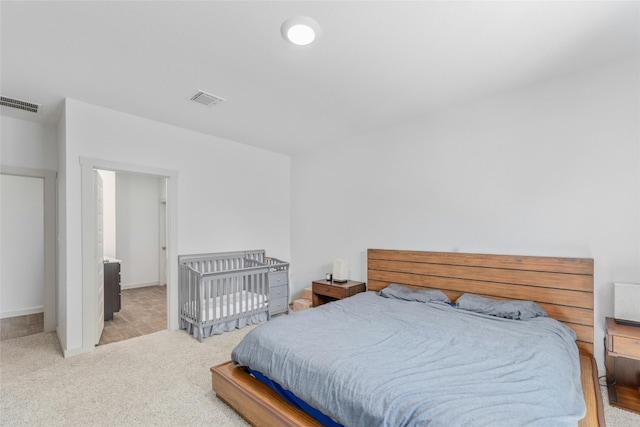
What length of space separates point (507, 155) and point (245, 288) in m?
3.37

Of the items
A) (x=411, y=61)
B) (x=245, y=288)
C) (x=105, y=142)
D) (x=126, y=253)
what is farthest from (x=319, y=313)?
(x=126, y=253)

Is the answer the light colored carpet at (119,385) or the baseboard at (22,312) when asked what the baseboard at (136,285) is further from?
the light colored carpet at (119,385)

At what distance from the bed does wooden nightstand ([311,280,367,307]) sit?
517 mm

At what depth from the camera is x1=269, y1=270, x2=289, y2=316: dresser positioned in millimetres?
4129

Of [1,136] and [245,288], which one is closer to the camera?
[1,136]

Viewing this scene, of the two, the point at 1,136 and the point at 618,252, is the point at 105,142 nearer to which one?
the point at 1,136

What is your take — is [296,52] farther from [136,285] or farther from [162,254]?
[136,285]

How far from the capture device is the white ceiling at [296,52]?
1.84m

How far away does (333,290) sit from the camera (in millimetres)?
3840

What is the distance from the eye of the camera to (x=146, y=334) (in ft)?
11.8

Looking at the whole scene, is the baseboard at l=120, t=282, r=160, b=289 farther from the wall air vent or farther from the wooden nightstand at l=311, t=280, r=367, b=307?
the wooden nightstand at l=311, t=280, r=367, b=307

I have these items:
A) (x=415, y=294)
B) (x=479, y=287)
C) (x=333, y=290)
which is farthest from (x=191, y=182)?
(x=479, y=287)

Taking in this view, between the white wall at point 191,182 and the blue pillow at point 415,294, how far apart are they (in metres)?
2.30

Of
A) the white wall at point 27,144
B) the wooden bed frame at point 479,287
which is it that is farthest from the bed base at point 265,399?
the white wall at point 27,144
